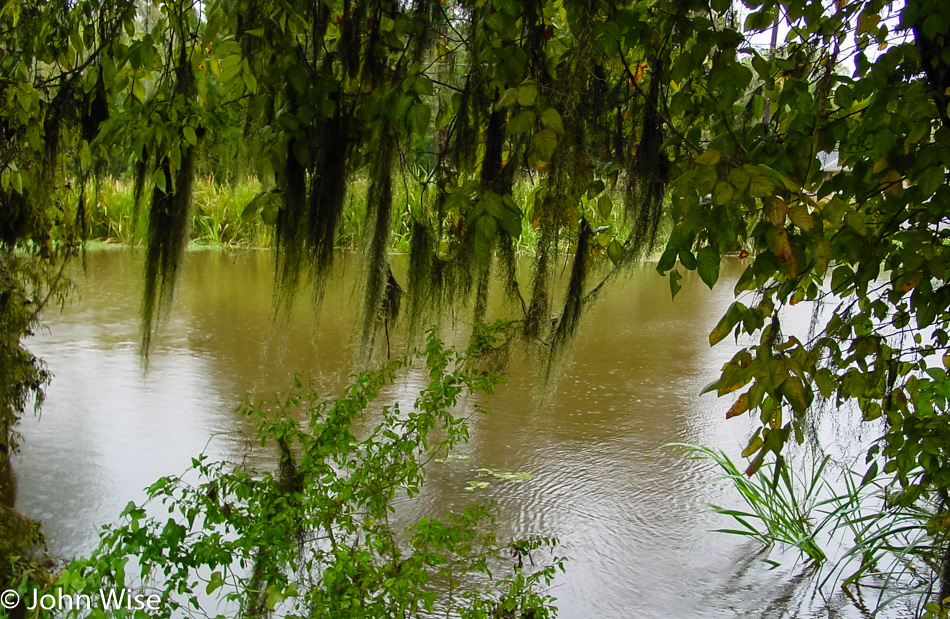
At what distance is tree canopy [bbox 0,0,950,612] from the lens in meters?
1.40

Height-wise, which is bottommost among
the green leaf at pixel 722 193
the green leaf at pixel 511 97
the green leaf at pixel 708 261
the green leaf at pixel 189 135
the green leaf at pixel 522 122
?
the green leaf at pixel 708 261

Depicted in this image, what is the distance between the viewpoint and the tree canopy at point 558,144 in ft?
4.58

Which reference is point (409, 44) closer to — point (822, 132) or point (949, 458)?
point (822, 132)

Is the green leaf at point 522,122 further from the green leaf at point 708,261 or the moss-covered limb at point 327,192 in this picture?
the moss-covered limb at point 327,192

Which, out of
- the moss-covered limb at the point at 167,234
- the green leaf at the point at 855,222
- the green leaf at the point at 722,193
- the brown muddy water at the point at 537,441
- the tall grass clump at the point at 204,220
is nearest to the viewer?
the green leaf at the point at 722,193

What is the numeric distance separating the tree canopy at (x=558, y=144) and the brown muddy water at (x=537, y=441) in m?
0.32

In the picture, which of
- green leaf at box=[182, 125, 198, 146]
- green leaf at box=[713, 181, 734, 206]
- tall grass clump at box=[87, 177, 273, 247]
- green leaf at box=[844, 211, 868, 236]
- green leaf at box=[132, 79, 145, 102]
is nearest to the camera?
green leaf at box=[713, 181, 734, 206]

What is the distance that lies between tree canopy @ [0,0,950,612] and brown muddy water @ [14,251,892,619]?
32cm

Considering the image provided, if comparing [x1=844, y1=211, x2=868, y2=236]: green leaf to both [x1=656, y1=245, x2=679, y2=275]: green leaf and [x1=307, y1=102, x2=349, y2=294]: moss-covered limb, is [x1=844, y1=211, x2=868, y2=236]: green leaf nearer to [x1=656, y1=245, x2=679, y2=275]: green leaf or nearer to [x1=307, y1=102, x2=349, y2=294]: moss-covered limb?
[x1=656, y1=245, x2=679, y2=275]: green leaf

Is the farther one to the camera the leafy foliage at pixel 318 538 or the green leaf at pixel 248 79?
the leafy foliage at pixel 318 538

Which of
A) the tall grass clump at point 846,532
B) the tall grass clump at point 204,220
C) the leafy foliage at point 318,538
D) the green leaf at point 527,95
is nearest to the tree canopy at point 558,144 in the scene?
the green leaf at point 527,95

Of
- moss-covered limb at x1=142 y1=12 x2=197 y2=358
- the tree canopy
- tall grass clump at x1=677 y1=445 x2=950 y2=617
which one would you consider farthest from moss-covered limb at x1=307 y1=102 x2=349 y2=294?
tall grass clump at x1=677 y1=445 x2=950 y2=617

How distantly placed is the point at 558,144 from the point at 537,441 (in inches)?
93.5

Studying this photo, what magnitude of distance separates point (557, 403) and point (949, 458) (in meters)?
2.70
